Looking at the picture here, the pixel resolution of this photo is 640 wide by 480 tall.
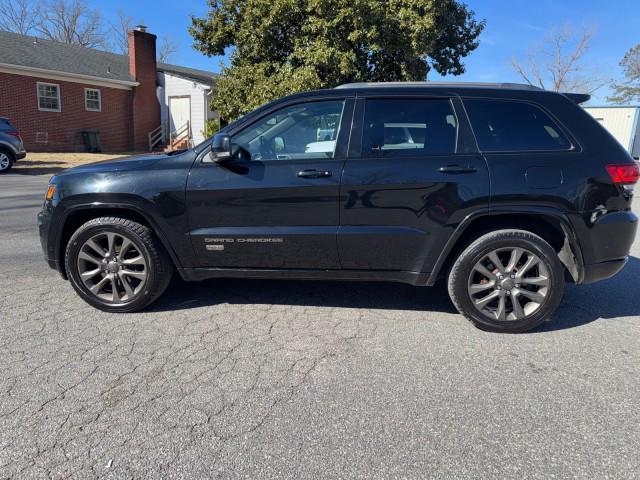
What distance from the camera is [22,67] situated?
20891mm

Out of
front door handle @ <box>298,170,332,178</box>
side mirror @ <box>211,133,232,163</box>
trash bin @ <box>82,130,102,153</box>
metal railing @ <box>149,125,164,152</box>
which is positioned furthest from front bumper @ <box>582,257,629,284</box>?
metal railing @ <box>149,125,164,152</box>

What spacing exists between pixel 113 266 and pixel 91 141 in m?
22.9

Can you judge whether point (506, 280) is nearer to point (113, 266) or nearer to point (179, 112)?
point (113, 266)

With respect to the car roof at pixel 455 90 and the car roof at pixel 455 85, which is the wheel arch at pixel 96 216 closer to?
the car roof at pixel 455 90

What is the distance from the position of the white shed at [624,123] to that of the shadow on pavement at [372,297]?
25.0 m

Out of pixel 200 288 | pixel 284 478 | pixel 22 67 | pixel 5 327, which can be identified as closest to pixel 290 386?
pixel 284 478

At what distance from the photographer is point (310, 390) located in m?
2.77

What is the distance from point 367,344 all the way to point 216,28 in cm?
1775

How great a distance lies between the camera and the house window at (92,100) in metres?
24.0

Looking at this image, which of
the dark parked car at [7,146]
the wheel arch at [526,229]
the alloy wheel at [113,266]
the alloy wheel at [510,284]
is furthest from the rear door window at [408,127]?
the dark parked car at [7,146]

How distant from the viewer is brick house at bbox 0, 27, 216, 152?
2147 cm

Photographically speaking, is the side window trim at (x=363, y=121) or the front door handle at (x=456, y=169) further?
the side window trim at (x=363, y=121)

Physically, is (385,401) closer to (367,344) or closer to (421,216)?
(367,344)

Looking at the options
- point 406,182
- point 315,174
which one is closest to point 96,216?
point 315,174
